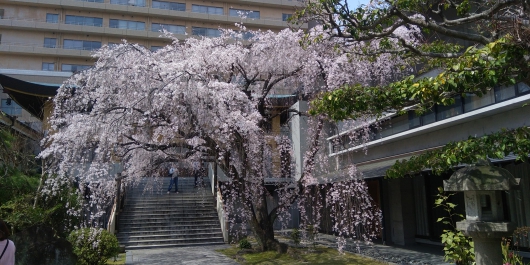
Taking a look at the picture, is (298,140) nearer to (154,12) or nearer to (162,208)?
(162,208)

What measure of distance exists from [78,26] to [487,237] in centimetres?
4452

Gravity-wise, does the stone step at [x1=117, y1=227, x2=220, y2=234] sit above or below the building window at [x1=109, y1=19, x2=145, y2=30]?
below

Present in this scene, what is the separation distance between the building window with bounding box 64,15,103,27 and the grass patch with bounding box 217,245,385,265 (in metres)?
36.9

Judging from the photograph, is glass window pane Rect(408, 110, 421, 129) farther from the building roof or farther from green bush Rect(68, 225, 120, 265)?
the building roof

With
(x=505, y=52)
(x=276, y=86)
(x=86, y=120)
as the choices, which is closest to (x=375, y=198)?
(x=276, y=86)

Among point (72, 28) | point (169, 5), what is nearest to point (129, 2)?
point (169, 5)

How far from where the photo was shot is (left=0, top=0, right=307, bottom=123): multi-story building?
41656 millimetres

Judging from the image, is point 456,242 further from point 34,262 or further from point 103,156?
point 103,156

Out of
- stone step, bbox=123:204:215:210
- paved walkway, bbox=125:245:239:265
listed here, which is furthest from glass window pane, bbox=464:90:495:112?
stone step, bbox=123:204:215:210

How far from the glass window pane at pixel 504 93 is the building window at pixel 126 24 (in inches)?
1580

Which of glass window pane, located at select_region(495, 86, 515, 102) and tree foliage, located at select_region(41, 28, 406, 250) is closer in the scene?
glass window pane, located at select_region(495, 86, 515, 102)

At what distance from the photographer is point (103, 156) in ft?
38.9

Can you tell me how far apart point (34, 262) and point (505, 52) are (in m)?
8.61

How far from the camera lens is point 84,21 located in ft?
141
